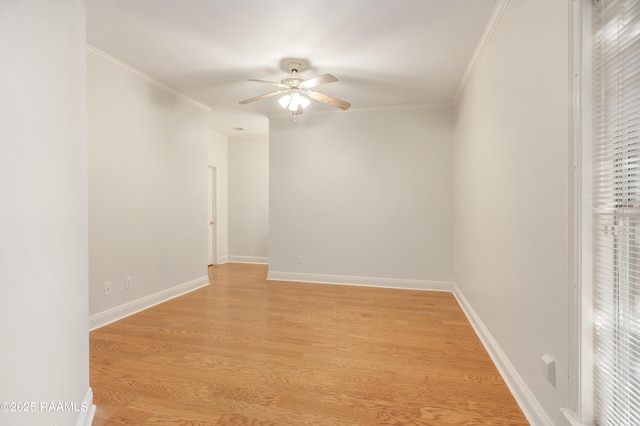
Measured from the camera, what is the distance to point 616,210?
109 cm

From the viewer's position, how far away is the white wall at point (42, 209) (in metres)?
0.88

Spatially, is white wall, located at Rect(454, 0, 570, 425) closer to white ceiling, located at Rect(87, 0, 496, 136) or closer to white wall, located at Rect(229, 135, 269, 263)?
white ceiling, located at Rect(87, 0, 496, 136)

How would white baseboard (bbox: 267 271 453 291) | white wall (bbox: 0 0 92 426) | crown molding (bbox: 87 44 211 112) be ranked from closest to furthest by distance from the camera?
white wall (bbox: 0 0 92 426), crown molding (bbox: 87 44 211 112), white baseboard (bbox: 267 271 453 291)

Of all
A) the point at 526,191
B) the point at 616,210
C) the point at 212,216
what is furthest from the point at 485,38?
the point at 212,216

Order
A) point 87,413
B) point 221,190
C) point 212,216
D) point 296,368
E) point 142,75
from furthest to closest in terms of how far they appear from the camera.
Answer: point 221,190 → point 212,216 → point 142,75 → point 296,368 → point 87,413

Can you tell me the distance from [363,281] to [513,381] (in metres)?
2.76

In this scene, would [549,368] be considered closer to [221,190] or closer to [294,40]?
[294,40]

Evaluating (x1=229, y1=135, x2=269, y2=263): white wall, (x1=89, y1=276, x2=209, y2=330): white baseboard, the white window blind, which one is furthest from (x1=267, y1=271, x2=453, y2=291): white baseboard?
the white window blind

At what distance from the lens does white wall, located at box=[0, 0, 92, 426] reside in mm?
879

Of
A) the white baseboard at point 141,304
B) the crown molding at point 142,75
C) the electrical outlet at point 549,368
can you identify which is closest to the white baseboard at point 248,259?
the white baseboard at point 141,304

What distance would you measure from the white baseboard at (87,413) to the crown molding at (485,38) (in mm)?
3559

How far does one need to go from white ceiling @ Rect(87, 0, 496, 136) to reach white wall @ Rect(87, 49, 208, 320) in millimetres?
327

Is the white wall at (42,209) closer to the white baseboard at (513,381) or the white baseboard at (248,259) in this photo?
the white baseboard at (513,381)

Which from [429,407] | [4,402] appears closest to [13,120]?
[4,402]
